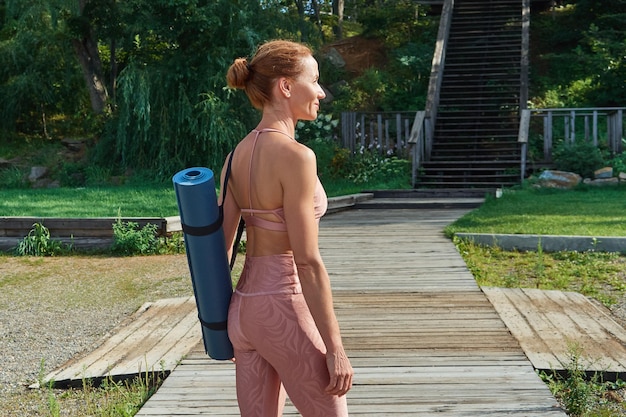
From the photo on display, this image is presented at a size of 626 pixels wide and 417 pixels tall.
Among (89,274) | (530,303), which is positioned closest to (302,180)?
(530,303)

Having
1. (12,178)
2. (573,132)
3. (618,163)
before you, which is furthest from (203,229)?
(12,178)

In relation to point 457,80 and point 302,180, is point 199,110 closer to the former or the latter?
point 457,80

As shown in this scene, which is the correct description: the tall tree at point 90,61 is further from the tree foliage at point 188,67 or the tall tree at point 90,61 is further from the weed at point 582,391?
the weed at point 582,391

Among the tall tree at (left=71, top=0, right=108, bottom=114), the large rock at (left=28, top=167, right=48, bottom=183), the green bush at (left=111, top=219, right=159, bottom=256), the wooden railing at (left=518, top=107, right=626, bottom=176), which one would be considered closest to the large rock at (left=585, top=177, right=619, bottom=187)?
the wooden railing at (left=518, top=107, right=626, bottom=176)

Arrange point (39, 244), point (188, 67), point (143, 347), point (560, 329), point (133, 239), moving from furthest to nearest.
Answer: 1. point (188, 67)
2. point (39, 244)
3. point (133, 239)
4. point (560, 329)
5. point (143, 347)

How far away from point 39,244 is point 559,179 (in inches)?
366

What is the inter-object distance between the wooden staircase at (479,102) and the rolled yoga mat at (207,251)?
14.1 meters

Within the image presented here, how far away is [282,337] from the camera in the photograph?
2.65 m

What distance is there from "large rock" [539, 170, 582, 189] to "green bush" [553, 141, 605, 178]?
277 mm

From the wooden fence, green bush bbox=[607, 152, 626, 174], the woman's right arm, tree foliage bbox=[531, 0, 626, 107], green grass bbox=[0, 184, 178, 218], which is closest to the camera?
the woman's right arm

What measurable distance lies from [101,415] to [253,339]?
235 centimetres

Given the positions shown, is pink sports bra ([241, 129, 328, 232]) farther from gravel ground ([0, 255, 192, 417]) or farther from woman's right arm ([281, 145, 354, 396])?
gravel ground ([0, 255, 192, 417])

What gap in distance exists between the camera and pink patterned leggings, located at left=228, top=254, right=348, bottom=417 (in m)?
2.65

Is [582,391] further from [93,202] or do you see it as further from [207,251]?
[93,202]
